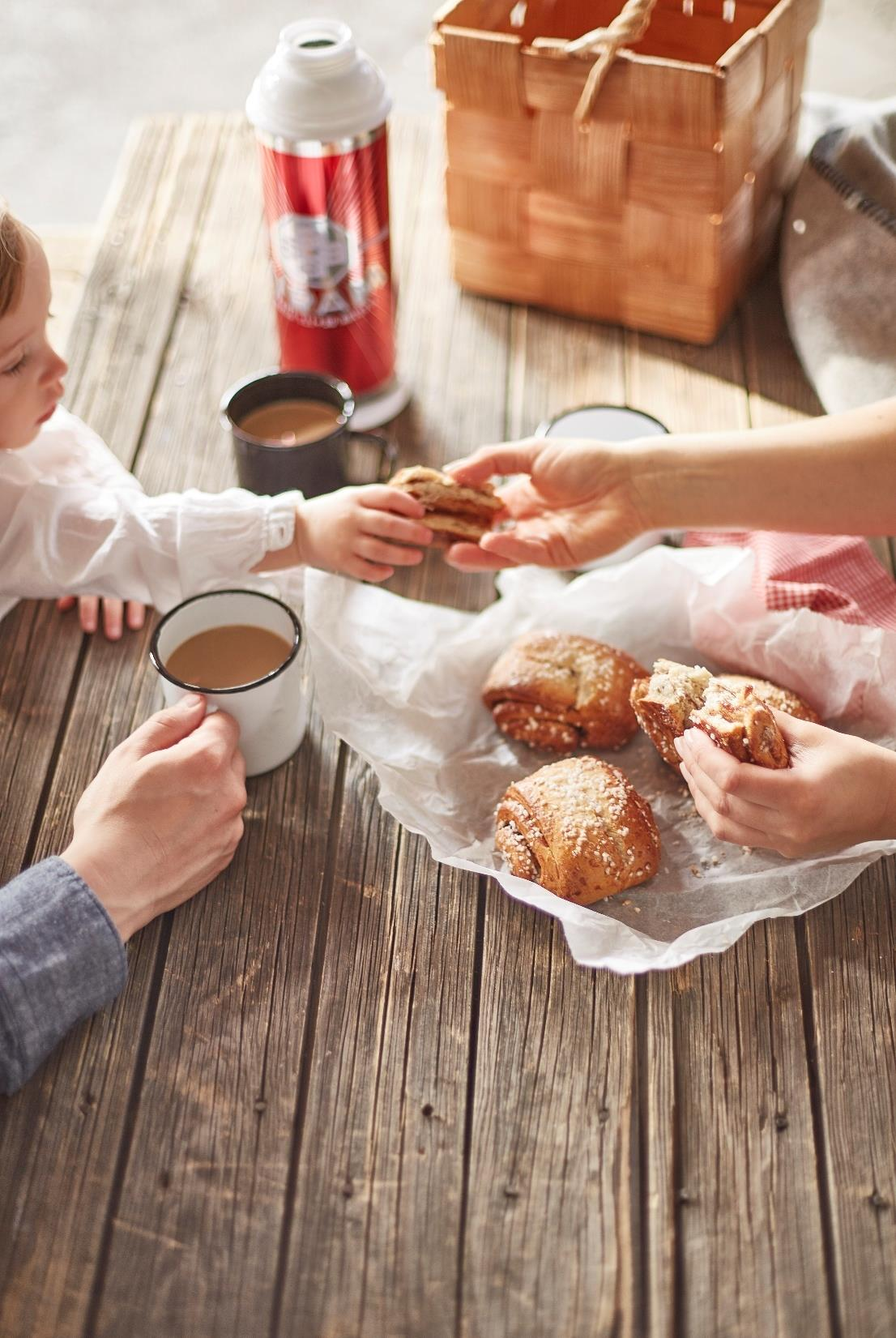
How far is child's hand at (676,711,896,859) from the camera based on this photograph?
1.08 m

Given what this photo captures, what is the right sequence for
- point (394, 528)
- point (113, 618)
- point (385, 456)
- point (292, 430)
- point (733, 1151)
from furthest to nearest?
point (385, 456) < point (292, 430) < point (113, 618) < point (394, 528) < point (733, 1151)

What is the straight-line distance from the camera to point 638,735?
132cm

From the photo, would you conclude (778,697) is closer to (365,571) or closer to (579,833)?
(579,833)

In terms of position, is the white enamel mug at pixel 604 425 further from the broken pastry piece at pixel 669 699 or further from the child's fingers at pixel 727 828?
the child's fingers at pixel 727 828

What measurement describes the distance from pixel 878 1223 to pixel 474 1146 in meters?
0.32

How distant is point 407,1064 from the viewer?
3.43ft

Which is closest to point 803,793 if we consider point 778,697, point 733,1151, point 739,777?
point 739,777

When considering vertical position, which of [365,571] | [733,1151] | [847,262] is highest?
[847,262]

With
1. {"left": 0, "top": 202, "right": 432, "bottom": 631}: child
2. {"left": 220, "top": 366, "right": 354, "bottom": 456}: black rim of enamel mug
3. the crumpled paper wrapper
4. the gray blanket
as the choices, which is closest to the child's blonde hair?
{"left": 0, "top": 202, "right": 432, "bottom": 631}: child

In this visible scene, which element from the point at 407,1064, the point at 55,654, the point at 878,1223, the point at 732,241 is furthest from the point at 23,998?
the point at 732,241

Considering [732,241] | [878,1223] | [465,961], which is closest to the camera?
[878,1223]

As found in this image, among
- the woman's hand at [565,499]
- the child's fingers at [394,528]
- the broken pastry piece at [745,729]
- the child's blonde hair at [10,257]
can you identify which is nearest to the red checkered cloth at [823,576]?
the woman's hand at [565,499]

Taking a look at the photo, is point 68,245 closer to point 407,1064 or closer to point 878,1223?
point 407,1064

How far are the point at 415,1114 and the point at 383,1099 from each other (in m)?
0.03
